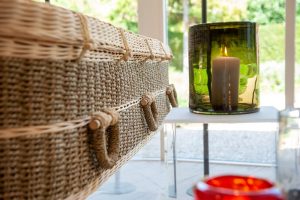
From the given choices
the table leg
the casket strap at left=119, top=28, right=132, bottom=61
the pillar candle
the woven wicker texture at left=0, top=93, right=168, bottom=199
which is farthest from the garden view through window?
the woven wicker texture at left=0, top=93, right=168, bottom=199

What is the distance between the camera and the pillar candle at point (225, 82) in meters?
0.90

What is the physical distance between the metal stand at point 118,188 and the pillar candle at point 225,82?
75cm

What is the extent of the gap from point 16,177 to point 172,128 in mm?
541

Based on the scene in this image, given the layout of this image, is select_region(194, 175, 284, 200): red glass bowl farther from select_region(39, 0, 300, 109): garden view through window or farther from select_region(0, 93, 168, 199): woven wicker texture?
select_region(39, 0, 300, 109): garden view through window

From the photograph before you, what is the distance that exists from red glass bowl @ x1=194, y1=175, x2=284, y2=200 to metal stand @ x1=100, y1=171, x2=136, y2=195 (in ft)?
3.85

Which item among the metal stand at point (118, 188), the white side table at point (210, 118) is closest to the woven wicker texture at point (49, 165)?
the white side table at point (210, 118)

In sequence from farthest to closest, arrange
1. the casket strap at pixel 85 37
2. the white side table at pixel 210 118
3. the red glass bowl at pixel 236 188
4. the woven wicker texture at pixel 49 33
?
1. the white side table at pixel 210 118
2. the casket strap at pixel 85 37
3. the woven wicker texture at pixel 49 33
4. the red glass bowl at pixel 236 188

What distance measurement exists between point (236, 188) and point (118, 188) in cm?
123

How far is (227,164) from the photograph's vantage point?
1103 millimetres

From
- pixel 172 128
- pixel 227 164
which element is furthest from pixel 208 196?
pixel 227 164

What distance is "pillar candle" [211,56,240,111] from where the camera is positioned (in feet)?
2.95

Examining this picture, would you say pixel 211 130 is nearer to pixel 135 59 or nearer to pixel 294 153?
pixel 135 59

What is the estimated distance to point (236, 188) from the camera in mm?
383

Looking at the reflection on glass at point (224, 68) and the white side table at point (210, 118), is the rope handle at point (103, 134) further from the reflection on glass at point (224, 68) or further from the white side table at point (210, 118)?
the reflection on glass at point (224, 68)
